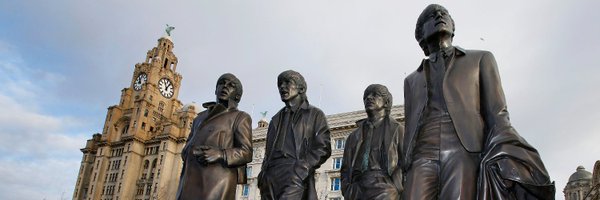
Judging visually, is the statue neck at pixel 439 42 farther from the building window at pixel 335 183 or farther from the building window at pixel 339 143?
the building window at pixel 339 143

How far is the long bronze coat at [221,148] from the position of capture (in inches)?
301

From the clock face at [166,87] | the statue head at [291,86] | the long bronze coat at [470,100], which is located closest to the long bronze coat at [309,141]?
the statue head at [291,86]

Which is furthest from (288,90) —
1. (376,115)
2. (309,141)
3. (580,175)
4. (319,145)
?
(580,175)

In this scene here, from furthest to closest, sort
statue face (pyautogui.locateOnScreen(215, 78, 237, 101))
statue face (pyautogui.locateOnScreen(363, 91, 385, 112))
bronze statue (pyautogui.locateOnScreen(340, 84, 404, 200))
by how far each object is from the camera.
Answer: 1. statue face (pyautogui.locateOnScreen(363, 91, 385, 112))
2. statue face (pyautogui.locateOnScreen(215, 78, 237, 101))
3. bronze statue (pyautogui.locateOnScreen(340, 84, 404, 200))

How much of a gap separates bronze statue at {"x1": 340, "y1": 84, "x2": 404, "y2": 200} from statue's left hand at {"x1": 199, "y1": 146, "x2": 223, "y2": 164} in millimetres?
2096

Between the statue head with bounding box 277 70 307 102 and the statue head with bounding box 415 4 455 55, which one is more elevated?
the statue head with bounding box 277 70 307 102

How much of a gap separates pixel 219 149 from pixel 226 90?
4.04 feet

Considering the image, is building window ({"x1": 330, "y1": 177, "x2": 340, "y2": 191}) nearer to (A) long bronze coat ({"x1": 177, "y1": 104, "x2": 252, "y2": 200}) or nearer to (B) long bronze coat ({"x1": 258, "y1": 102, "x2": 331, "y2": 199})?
(A) long bronze coat ({"x1": 177, "y1": 104, "x2": 252, "y2": 200})

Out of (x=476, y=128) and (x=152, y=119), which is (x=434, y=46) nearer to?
(x=476, y=128)

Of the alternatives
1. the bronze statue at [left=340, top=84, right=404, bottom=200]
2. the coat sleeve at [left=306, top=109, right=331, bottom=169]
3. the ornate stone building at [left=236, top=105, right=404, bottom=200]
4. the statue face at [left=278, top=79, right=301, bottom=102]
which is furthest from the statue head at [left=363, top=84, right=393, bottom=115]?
the ornate stone building at [left=236, top=105, right=404, bottom=200]

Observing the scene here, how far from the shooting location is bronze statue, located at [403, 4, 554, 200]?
410 cm

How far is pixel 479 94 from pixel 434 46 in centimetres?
80

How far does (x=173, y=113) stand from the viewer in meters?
99.2

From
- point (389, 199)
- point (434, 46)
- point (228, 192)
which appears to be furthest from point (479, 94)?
point (228, 192)
